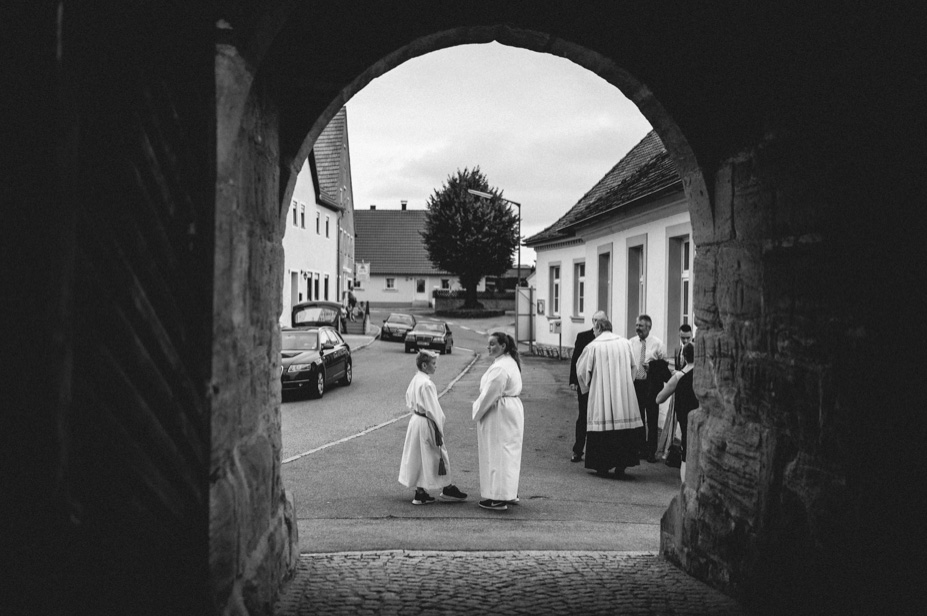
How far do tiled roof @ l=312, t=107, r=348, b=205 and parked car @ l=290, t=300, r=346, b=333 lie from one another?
12.8m

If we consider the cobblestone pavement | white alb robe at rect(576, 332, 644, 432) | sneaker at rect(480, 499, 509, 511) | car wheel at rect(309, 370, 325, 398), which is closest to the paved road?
the cobblestone pavement

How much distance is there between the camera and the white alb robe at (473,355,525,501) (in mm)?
7969

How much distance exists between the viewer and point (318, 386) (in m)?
16.8

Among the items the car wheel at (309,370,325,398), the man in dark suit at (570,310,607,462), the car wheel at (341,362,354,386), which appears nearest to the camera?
the man in dark suit at (570,310,607,462)

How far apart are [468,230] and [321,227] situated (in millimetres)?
16587

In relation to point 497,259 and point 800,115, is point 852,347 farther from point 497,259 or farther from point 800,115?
point 497,259

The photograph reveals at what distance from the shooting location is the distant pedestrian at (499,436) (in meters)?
7.97

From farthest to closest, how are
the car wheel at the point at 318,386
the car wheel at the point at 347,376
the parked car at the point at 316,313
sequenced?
the parked car at the point at 316,313 → the car wheel at the point at 347,376 → the car wheel at the point at 318,386

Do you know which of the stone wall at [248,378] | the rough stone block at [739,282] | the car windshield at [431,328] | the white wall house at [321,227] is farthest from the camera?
the white wall house at [321,227]

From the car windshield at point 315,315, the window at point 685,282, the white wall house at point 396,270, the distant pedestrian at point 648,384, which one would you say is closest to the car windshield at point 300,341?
the window at point 685,282

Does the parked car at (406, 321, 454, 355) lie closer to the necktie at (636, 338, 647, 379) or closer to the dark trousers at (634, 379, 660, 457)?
the necktie at (636, 338, 647, 379)

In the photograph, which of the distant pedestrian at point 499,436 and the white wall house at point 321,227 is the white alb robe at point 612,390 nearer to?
the distant pedestrian at point 499,436

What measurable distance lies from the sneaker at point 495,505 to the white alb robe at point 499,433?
0.19 ft

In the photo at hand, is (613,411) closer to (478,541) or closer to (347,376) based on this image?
(478,541)
